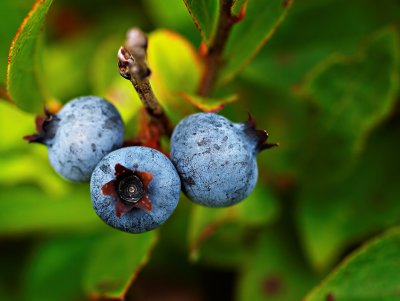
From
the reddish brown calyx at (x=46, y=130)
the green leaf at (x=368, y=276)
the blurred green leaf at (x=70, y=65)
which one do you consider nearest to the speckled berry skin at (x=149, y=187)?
the reddish brown calyx at (x=46, y=130)

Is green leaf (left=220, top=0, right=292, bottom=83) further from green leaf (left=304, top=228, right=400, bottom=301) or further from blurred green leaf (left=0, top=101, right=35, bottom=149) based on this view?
blurred green leaf (left=0, top=101, right=35, bottom=149)

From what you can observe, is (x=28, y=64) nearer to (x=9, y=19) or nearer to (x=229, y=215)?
(x=9, y=19)

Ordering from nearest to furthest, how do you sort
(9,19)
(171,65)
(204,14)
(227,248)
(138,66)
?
1. (138,66)
2. (204,14)
3. (9,19)
4. (171,65)
5. (227,248)

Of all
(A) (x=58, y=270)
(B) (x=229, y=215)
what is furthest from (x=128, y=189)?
(A) (x=58, y=270)

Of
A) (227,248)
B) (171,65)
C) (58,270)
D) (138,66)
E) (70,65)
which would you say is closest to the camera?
(138,66)

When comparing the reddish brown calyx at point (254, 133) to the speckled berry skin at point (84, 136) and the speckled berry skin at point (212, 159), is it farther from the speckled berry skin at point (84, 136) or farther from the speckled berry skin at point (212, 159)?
the speckled berry skin at point (84, 136)

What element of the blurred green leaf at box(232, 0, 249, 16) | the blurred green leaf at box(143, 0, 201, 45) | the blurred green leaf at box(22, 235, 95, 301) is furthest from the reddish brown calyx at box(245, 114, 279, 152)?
the blurred green leaf at box(22, 235, 95, 301)

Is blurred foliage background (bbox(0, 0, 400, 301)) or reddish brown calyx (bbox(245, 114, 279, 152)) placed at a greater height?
reddish brown calyx (bbox(245, 114, 279, 152))
